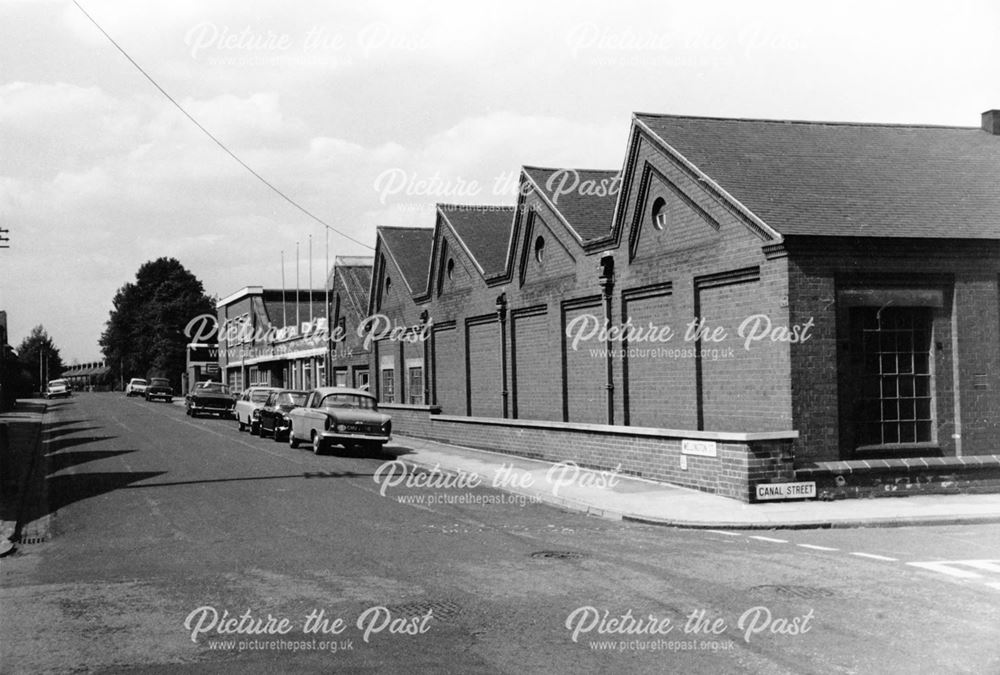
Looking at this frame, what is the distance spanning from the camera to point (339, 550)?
1128 cm

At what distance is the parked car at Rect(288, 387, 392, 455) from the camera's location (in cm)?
2472

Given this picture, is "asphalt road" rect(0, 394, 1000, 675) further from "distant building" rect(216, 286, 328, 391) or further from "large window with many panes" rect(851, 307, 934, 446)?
"distant building" rect(216, 286, 328, 391)

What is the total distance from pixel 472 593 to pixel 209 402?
4124cm

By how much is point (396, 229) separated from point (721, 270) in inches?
961

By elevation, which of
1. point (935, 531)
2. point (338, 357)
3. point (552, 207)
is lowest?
point (935, 531)

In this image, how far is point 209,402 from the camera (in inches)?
1871

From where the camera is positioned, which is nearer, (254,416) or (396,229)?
(254,416)

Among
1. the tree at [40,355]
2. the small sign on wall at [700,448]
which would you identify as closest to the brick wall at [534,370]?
the small sign on wall at [700,448]

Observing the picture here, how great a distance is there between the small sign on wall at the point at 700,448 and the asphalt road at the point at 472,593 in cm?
304

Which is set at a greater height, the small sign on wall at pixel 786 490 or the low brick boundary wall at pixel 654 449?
the low brick boundary wall at pixel 654 449

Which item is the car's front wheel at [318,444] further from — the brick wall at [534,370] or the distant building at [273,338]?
the distant building at [273,338]

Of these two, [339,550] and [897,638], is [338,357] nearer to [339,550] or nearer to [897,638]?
[339,550]

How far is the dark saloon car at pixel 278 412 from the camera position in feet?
101

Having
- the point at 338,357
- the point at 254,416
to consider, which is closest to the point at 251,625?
the point at 254,416
